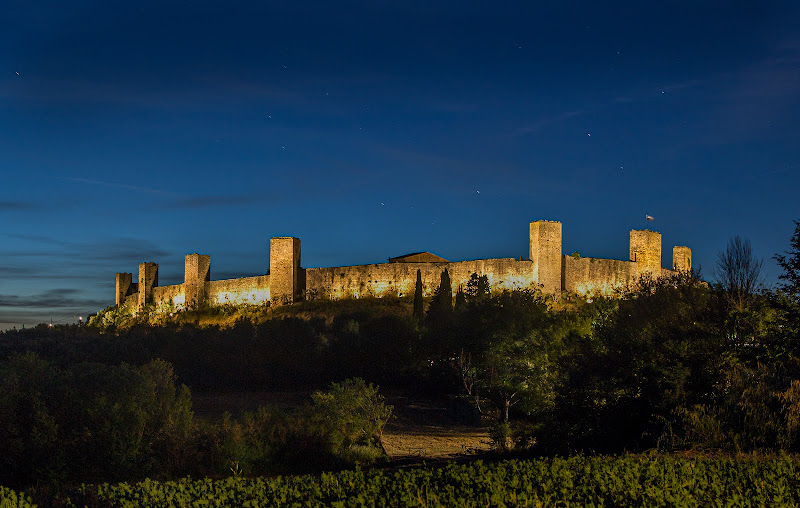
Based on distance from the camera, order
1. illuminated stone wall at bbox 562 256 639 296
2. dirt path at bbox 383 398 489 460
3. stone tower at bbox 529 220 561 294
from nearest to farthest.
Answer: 1. dirt path at bbox 383 398 489 460
2. stone tower at bbox 529 220 561 294
3. illuminated stone wall at bbox 562 256 639 296

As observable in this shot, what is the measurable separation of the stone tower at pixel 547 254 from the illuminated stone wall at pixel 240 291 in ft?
74.2

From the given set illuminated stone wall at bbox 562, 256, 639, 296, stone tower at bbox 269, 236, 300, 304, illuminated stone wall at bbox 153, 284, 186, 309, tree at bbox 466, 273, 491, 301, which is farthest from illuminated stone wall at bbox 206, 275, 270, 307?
illuminated stone wall at bbox 562, 256, 639, 296

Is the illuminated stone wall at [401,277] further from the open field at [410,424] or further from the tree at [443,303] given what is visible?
the open field at [410,424]

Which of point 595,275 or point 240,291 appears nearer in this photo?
point 595,275

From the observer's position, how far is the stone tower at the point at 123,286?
243 ft

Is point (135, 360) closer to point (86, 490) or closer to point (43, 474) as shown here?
point (43, 474)

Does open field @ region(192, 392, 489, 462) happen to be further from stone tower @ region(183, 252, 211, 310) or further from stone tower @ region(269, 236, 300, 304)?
stone tower @ region(183, 252, 211, 310)

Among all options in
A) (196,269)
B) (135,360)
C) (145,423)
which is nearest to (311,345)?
(135,360)

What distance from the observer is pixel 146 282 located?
69.4 m

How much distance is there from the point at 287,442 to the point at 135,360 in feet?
54.5

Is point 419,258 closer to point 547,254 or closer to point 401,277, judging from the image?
point 401,277

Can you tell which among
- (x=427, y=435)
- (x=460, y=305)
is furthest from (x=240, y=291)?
(x=427, y=435)

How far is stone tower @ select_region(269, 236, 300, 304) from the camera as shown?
189 feet

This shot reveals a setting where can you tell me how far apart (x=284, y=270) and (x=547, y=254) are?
21568 mm
